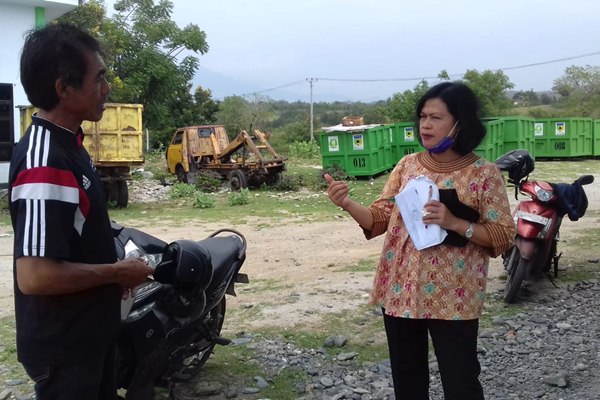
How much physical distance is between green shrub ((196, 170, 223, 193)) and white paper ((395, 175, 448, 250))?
47.0 feet

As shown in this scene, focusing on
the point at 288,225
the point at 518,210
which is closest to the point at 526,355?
the point at 518,210

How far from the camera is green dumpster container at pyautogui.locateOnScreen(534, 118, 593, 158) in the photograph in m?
23.7

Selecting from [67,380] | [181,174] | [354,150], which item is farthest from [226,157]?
[67,380]

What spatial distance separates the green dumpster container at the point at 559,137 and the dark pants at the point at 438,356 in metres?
22.5

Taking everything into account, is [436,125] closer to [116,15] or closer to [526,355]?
[526,355]

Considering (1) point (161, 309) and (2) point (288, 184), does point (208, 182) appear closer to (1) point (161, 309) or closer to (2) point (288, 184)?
(2) point (288, 184)

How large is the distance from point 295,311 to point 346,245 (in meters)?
3.49

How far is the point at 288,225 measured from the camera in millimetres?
10836

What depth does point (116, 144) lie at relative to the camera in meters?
13.3

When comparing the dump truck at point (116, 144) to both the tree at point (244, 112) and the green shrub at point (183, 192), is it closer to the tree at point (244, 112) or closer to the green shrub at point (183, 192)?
the green shrub at point (183, 192)

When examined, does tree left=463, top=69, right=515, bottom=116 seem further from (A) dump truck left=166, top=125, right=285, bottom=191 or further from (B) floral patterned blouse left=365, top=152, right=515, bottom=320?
(B) floral patterned blouse left=365, top=152, right=515, bottom=320

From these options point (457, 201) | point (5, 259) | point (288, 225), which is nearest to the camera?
point (457, 201)

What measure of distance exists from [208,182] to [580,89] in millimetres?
40502

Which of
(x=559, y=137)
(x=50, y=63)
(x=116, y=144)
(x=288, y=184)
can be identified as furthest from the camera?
(x=559, y=137)
